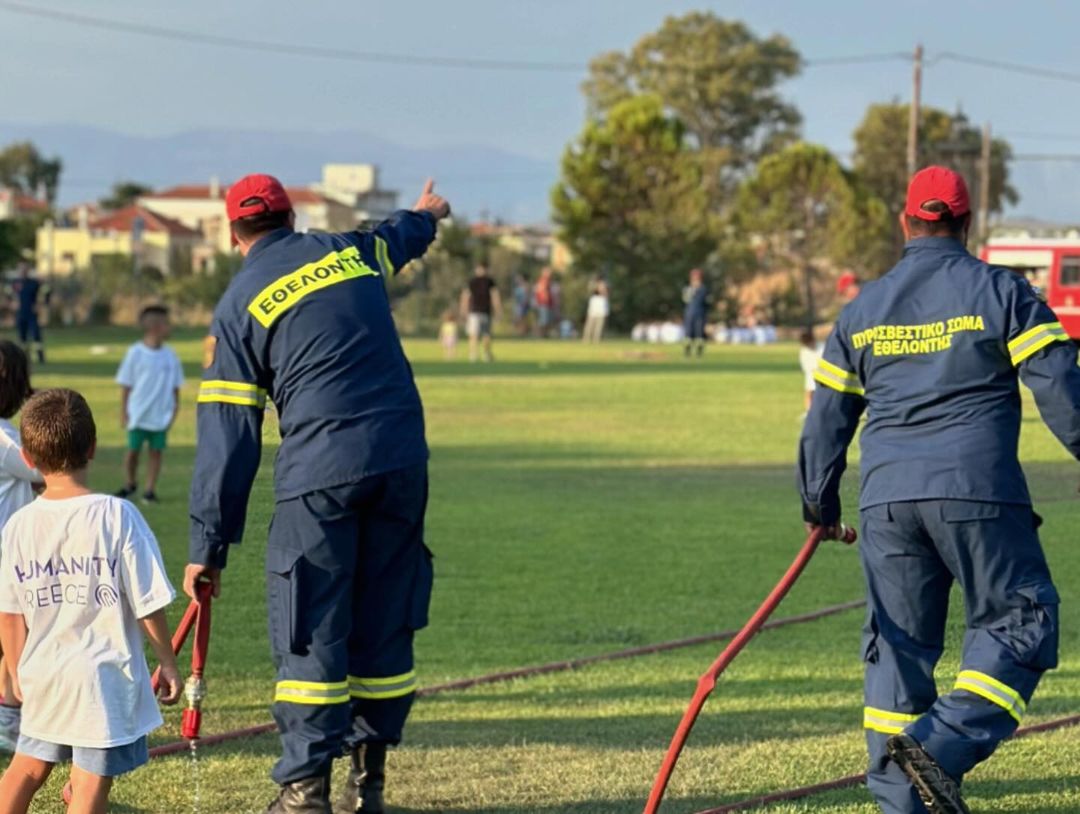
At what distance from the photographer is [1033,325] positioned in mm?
5750

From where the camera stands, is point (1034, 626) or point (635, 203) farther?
point (635, 203)

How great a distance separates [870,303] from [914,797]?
1563 mm

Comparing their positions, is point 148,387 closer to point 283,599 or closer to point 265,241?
point 265,241

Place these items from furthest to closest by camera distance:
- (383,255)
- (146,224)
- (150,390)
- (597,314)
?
(146,224), (597,314), (150,390), (383,255)

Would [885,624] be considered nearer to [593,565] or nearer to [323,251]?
[323,251]

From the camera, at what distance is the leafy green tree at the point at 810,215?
67750 millimetres

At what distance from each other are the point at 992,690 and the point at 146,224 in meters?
113

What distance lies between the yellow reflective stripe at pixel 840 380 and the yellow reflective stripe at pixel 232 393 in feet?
6.04

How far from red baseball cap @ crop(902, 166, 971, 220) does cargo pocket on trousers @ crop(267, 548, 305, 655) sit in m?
2.31

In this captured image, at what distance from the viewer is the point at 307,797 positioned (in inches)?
238

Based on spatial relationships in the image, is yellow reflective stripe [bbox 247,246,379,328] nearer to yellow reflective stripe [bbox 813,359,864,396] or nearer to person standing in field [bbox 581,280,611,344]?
yellow reflective stripe [bbox 813,359,864,396]

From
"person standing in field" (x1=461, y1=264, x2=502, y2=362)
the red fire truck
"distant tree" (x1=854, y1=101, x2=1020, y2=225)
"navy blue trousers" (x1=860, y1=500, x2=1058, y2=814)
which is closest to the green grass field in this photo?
"navy blue trousers" (x1=860, y1=500, x2=1058, y2=814)

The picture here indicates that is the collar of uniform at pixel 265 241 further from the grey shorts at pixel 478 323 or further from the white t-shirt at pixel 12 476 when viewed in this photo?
the grey shorts at pixel 478 323

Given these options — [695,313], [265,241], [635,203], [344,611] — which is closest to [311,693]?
[344,611]
